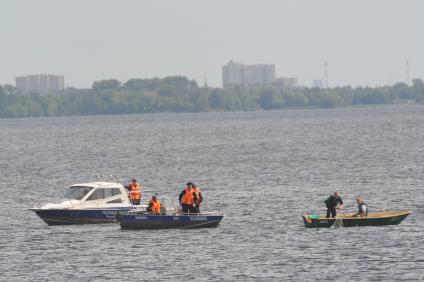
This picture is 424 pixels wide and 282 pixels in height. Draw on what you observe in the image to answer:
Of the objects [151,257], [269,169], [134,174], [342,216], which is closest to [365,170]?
[269,169]

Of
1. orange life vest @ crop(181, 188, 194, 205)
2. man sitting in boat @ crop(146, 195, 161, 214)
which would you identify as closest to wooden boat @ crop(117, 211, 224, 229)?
man sitting in boat @ crop(146, 195, 161, 214)

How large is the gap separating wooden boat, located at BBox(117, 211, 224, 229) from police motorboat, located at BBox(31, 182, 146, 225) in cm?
310

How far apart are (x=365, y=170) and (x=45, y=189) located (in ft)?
118

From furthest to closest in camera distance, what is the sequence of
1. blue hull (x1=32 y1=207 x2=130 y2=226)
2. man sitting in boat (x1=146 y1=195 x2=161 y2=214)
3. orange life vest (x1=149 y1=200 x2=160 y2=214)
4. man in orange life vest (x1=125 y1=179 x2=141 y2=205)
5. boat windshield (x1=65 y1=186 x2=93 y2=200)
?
man in orange life vest (x1=125 y1=179 x2=141 y2=205), boat windshield (x1=65 y1=186 x2=93 y2=200), blue hull (x1=32 y1=207 x2=130 y2=226), man sitting in boat (x1=146 y1=195 x2=161 y2=214), orange life vest (x1=149 y1=200 x2=160 y2=214)

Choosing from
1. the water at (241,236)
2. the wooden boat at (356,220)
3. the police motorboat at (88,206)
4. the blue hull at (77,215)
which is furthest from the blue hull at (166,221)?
the wooden boat at (356,220)

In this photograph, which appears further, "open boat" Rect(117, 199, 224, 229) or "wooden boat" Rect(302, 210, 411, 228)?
"open boat" Rect(117, 199, 224, 229)

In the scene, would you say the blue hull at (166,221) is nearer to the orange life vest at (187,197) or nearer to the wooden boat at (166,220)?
the wooden boat at (166,220)

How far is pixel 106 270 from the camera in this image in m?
61.3

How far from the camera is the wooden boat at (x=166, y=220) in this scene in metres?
73.7

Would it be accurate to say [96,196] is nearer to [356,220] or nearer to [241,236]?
[241,236]

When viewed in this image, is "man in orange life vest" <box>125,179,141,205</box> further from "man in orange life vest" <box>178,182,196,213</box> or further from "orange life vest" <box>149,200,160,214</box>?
"man in orange life vest" <box>178,182,196,213</box>

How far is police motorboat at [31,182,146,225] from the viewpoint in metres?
76.8

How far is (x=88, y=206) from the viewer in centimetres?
7756

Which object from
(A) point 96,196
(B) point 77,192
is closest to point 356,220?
(A) point 96,196
